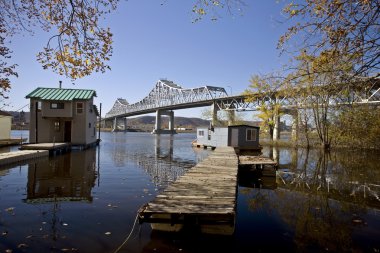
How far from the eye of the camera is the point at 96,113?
3769 centimetres

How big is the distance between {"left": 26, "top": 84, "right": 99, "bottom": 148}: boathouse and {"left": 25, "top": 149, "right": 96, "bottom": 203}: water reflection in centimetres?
1228

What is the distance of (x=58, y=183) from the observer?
41.4 ft

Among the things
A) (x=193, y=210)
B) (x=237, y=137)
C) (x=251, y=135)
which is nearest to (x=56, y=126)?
(x=237, y=137)

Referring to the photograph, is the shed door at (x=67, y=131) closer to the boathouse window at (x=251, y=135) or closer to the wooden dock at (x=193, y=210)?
the boathouse window at (x=251, y=135)

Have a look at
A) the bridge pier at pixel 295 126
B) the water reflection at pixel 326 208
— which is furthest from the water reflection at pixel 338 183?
the bridge pier at pixel 295 126

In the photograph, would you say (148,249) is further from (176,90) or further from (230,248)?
(176,90)

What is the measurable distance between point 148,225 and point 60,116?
81.7 ft

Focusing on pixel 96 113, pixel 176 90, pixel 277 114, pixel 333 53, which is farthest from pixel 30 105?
pixel 176 90

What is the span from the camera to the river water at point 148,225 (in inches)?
255

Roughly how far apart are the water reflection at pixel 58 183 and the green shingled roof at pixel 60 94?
12.7 meters

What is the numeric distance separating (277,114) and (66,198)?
3921cm

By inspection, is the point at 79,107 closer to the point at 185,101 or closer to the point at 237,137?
the point at 237,137

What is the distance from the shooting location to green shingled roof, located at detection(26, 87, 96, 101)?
28953mm

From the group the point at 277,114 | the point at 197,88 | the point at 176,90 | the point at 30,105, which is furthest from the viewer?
the point at 176,90
